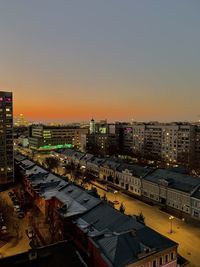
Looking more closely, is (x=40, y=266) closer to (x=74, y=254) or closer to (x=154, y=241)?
(x=74, y=254)

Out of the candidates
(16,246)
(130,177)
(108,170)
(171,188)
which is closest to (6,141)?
(108,170)

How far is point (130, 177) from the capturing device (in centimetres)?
7350

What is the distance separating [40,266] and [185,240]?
82.0 feet

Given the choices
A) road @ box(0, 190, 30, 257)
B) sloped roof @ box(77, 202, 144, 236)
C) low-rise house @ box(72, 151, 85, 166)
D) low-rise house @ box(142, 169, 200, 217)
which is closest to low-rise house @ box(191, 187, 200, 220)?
low-rise house @ box(142, 169, 200, 217)

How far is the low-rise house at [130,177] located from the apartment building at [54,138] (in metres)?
104

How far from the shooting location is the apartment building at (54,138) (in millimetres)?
176875

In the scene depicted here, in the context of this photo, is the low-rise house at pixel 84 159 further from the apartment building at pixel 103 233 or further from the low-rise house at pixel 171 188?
the apartment building at pixel 103 233

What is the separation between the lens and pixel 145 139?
139625 mm

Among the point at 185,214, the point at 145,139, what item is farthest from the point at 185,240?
the point at 145,139

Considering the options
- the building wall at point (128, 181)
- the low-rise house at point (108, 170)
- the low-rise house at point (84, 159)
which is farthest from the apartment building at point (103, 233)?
the low-rise house at point (84, 159)

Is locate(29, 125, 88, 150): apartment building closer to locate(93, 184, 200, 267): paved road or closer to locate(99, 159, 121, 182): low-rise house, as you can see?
locate(99, 159, 121, 182): low-rise house

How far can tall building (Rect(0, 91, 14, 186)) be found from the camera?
80.2 meters

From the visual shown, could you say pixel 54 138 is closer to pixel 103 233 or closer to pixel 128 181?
pixel 128 181

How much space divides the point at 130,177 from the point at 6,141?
130 ft
